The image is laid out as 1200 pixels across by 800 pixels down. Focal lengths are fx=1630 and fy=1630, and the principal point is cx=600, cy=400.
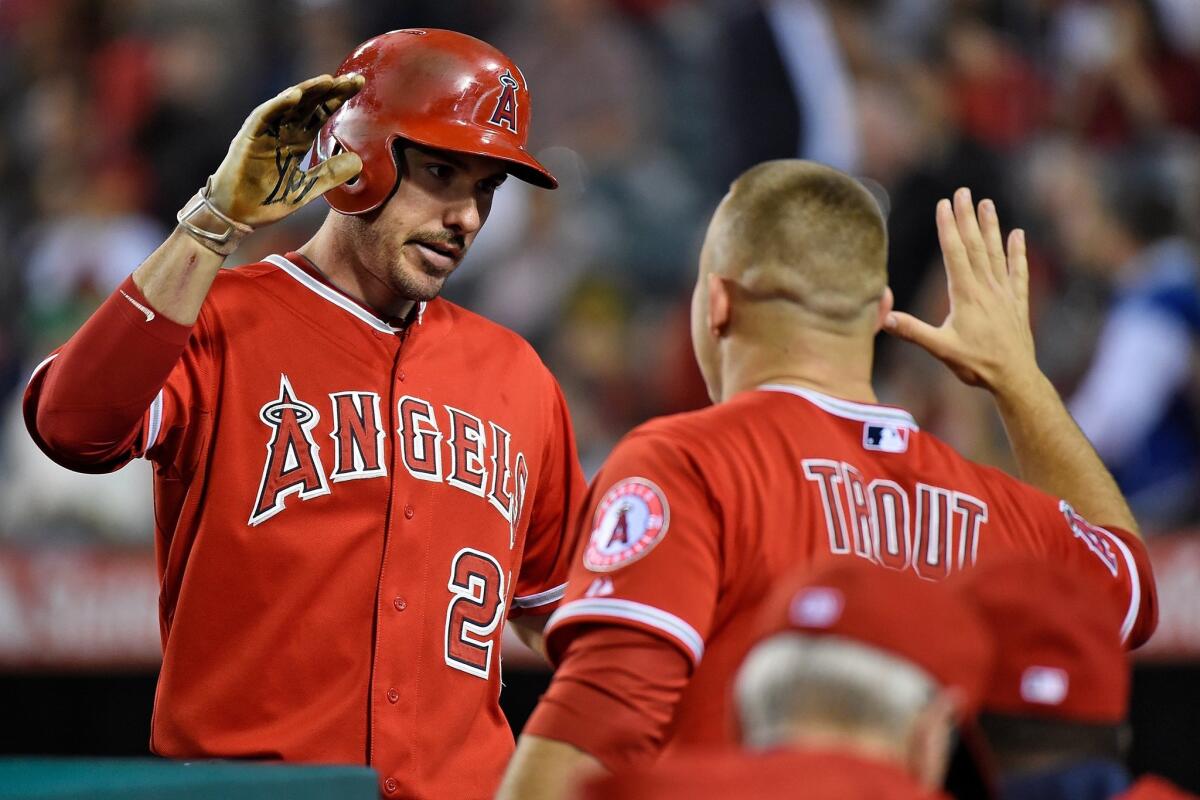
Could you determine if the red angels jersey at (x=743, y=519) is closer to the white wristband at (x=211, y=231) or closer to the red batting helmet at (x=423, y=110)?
the white wristband at (x=211, y=231)

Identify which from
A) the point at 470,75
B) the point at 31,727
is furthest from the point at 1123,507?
the point at 31,727

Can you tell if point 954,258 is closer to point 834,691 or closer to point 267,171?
point 267,171

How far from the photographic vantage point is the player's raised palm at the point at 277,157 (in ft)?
8.45

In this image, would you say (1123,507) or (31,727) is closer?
(1123,507)

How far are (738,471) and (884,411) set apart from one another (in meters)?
0.31

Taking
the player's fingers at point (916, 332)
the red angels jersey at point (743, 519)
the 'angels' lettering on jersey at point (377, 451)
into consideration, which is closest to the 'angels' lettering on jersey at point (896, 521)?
the red angels jersey at point (743, 519)

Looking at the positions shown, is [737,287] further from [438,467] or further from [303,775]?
[303,775]

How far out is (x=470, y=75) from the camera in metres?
3.06

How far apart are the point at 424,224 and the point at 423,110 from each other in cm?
21

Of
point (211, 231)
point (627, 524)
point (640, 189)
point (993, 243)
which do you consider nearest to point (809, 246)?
point (627, 524)

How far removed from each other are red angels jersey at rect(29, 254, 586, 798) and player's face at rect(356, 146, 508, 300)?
0.37 feet

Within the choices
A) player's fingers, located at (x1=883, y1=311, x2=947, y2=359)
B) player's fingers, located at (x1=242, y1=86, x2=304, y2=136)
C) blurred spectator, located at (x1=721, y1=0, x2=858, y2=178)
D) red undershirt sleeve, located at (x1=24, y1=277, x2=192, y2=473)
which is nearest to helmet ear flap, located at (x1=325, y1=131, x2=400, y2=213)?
player's fingers, located at (x1=242, y1=86, x2=304, y2=136)

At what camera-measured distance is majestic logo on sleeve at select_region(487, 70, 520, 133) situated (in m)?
3.06

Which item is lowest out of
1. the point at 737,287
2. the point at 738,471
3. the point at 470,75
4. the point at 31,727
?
the point at 31,727
